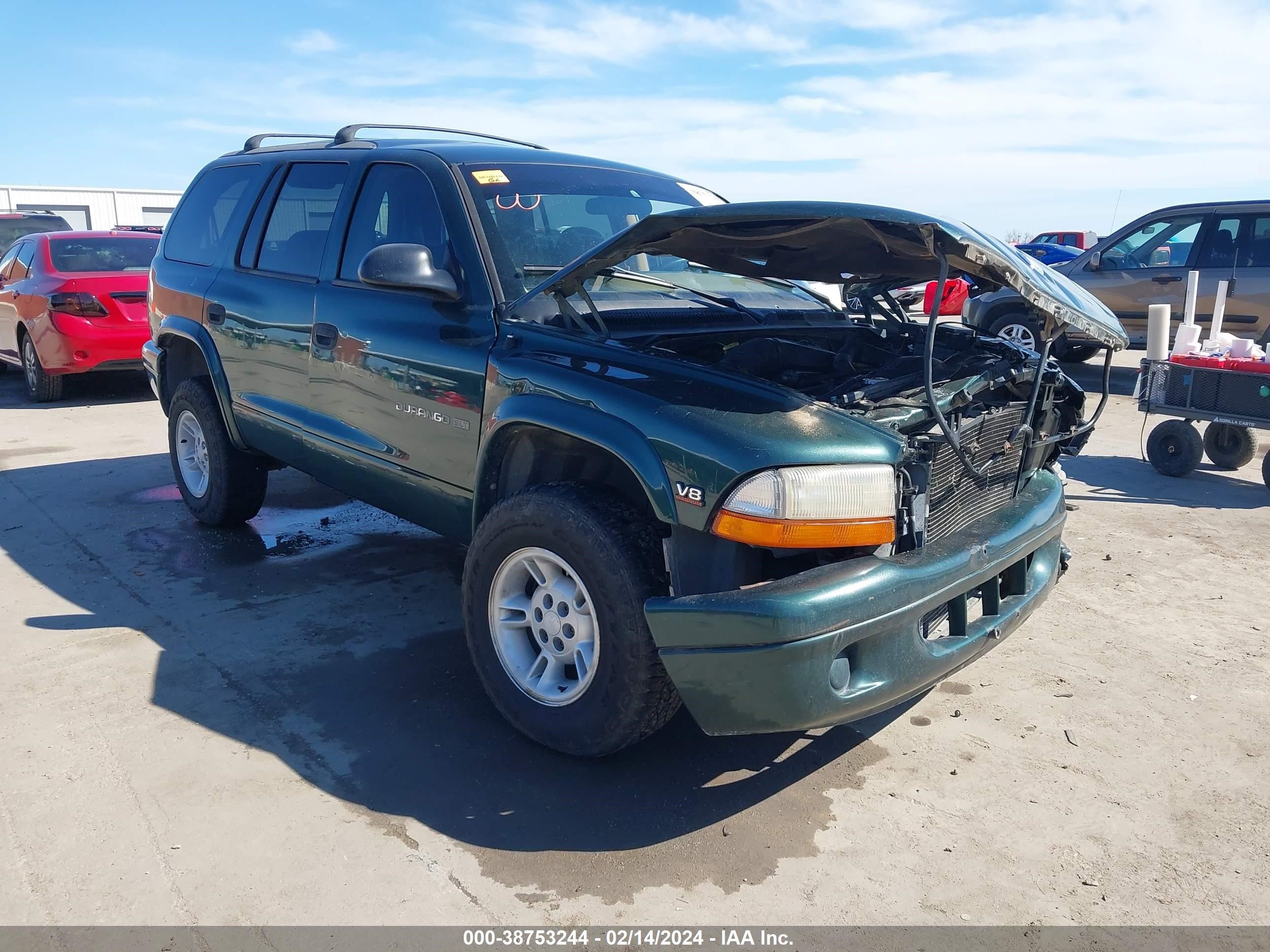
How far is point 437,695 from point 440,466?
832 mm

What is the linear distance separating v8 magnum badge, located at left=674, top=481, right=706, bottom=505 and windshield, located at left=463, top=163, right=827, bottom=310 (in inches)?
44.3

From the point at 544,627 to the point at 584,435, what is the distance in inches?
25.4

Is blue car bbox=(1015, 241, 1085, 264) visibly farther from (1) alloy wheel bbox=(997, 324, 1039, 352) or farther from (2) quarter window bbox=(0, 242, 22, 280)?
(2) quarter window bbox=(0, 242, 22, 280)

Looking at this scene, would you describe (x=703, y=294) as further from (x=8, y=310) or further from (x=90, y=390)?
(x=8, y=310)

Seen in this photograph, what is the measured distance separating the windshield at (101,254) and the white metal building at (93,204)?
75.8 ft

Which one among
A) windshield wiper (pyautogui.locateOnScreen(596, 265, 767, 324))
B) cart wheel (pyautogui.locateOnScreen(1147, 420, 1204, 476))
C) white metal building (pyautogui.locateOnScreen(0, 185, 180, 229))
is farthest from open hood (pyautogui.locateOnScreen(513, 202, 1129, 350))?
white metal building (pyautogui.locateOnScreen(0, 185, 180, 229))

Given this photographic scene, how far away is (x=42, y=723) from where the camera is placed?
3.37 metres

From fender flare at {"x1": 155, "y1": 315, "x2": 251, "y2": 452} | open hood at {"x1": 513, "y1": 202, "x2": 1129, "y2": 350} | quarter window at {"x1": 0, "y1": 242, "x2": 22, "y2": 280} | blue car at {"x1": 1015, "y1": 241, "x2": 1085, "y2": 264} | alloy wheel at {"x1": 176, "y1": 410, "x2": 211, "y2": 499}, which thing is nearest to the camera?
open hood at {"x1": 513, "y1": 202, "x2": 1129, "y2": 350}

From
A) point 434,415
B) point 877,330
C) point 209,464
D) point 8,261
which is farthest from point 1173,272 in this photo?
point 8,261

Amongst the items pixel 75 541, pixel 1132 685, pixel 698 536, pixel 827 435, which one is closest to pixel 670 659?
pixel 698 536

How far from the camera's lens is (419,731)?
3334 millimetres

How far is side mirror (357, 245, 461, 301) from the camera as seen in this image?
339cm

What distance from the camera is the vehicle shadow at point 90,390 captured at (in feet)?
32.4

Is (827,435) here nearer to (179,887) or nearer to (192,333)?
(179,887)
